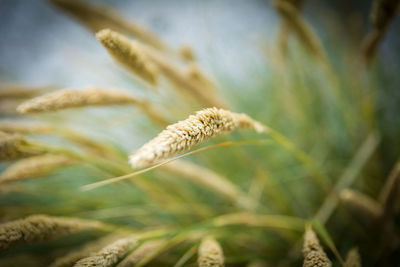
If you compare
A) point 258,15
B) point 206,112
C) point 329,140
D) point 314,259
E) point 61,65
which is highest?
point 258,15

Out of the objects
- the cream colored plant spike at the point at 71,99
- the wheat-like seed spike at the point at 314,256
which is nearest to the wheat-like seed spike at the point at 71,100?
the cream colored plant spike at the point at 71,99

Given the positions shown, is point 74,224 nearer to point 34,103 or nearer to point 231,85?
point 34,103

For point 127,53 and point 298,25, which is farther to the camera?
point 298,25

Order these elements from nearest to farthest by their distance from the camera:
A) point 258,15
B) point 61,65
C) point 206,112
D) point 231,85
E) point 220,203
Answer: point 206,112 < point 220,203 < point 231,85 < point 61,65 < point 258,15

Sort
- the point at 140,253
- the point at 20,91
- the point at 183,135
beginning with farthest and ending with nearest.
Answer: the point at 20,91, the point at 140,253, the point at 183,135

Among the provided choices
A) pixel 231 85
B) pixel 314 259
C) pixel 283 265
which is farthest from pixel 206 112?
pixel 231 85

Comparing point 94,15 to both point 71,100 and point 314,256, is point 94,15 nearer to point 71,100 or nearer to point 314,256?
point 71,100

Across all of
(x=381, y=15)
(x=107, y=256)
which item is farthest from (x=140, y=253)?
(x=381, y=15)

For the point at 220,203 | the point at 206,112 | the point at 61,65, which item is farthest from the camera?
the point at 61,65
